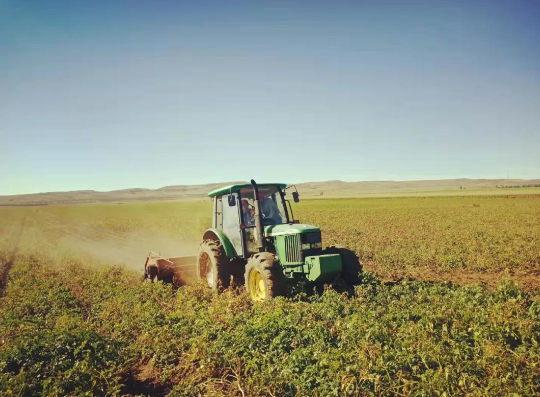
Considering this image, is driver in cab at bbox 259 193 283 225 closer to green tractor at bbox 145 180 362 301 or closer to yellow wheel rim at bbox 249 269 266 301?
green tractor at bbox 145 180 362 301

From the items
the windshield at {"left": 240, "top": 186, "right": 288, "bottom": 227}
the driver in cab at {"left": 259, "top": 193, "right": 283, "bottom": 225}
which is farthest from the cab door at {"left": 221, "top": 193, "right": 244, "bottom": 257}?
the driver in cab at {"left": 259, "top": 193, "right": 283, "bottom": 225}

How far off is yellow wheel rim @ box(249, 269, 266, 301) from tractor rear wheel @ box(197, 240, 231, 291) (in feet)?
3.37

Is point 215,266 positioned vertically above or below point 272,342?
above

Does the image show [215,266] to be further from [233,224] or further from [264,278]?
[264,278]

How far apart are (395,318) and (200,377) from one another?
3236 mm

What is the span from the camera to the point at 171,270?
1038 centimetres

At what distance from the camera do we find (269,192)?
8820 millimetres

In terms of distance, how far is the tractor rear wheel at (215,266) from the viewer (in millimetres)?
8969

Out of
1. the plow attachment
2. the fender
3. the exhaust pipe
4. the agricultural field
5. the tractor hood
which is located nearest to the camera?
the agricultural field

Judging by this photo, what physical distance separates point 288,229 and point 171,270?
4268 mm

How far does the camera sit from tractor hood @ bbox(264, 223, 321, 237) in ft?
25.4

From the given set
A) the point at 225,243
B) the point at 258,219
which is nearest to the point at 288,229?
the point at 258,219

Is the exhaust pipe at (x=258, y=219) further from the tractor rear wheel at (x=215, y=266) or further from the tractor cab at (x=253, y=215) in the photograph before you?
the tractor rear wheel at (x=215, y=266)

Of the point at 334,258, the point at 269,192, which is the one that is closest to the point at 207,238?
the point at 269,192
